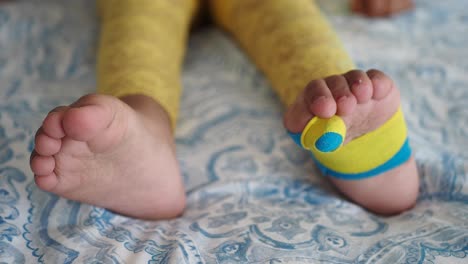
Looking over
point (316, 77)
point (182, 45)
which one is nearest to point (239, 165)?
point (316, 77)

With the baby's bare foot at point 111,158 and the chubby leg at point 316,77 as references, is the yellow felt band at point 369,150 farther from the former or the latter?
the baby's bare foot at point 111,158

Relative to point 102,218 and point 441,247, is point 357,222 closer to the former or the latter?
point 441,247

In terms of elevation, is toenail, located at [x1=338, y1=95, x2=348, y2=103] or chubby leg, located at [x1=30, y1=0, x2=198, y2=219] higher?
toenail, located at [x1=338, y1=95, x2=348, y2=103]

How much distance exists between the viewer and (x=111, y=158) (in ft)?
1.61

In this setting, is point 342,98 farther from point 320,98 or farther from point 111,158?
point 111,158

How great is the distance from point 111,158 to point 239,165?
0.61ft

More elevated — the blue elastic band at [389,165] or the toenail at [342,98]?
A: the toenail at [342,98]

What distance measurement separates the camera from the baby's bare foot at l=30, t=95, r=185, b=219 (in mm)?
446

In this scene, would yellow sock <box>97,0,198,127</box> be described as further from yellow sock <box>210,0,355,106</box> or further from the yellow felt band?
the yellow felt band

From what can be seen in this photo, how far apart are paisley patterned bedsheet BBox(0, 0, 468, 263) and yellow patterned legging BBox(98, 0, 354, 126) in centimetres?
5

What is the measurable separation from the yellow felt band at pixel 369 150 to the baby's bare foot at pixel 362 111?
1cm

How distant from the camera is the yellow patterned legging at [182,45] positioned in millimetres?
637

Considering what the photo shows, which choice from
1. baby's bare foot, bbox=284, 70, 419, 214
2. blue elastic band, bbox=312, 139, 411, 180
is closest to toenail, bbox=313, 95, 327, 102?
baby's bare foot, bbox=284, 70, 419, 214

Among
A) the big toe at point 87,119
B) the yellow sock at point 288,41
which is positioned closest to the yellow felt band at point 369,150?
the yellow sock at point 288,41
